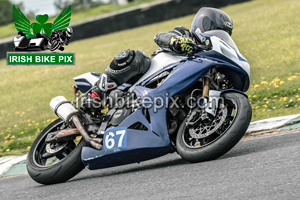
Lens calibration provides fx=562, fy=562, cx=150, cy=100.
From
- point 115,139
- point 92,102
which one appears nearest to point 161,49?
point 92,102

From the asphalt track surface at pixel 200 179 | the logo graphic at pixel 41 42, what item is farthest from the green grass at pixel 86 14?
the asphalt track surface at pixel 200 179

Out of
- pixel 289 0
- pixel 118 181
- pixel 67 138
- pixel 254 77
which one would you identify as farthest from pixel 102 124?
pixel 289 0

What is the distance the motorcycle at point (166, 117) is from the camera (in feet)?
17.0

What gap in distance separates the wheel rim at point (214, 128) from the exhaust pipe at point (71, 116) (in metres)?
0.94

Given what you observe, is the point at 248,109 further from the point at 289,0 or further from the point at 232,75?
the point at 289,0

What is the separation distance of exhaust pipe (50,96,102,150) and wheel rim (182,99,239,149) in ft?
3.10

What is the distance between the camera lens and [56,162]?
5.83 meters

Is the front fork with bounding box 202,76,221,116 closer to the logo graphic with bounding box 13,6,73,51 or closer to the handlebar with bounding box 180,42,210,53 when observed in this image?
the handlebar with bounding box 180,42,210,53

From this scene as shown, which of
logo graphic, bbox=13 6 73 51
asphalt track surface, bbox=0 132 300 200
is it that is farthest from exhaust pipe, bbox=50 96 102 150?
logo graphic, bbox=13 6 73 51

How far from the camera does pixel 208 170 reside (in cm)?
481

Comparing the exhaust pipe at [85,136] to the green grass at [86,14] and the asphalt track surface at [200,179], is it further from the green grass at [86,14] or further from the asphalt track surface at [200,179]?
the green grass at [86,14]

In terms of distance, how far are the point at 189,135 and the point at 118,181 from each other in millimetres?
799

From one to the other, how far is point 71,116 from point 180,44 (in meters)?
1.41

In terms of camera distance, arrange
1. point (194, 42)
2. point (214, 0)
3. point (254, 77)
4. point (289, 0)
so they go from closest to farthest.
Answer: point (194, 42), point (254, 77), point (289, 0), point (214, 0)
